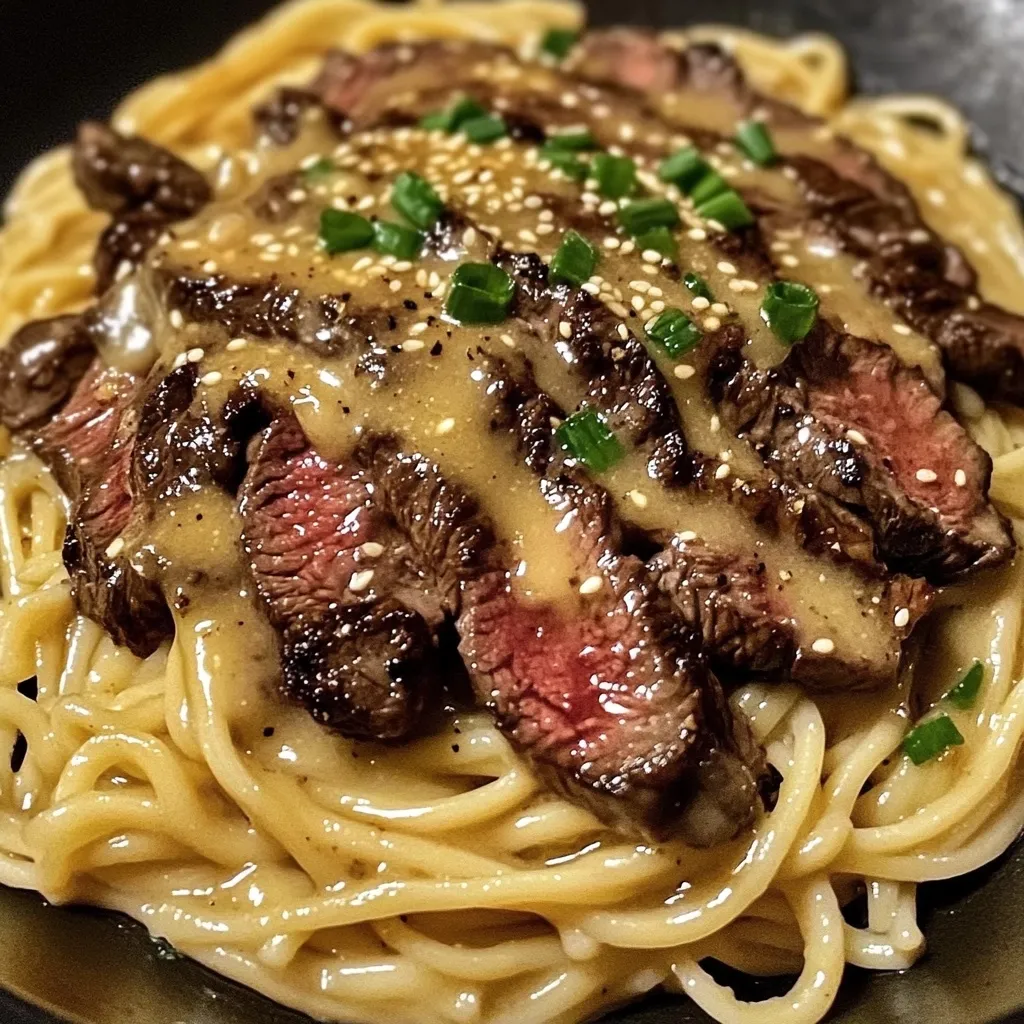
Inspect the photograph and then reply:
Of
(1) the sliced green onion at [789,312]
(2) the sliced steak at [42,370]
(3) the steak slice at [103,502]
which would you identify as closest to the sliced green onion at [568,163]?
(1) the sliced green onion at [789,312]

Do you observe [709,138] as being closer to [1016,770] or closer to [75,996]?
[1016,770]

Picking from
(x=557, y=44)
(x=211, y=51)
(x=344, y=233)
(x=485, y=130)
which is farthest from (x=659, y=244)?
(x=211, y=51)

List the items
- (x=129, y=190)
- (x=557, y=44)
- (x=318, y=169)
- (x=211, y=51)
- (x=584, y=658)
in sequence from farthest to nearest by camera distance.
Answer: (x=211, y=51) → (x=557, y=44) → (x=129, y=190) → (x=318, y=169) → (x=584, y=658)

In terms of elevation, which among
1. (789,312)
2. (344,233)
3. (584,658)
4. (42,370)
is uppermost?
(789,312)

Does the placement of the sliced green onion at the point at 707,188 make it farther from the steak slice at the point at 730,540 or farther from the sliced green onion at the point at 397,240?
the sliced green onion at the point at 397,240

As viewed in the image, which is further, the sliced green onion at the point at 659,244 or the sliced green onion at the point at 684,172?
the sliced green onion at the point at 684,172

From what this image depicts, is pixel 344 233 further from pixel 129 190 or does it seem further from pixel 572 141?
pixel 129 190
